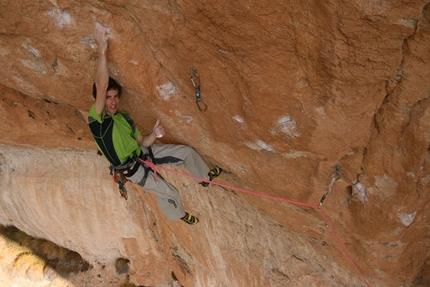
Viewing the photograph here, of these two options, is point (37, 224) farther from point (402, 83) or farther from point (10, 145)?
point (402, 83)

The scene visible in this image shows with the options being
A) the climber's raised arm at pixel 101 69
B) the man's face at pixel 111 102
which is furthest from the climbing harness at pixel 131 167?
the climber's raised arm at pixel 101 69

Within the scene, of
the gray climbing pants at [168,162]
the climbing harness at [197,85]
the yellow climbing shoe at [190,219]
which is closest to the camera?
the climbing harness at [197,85]

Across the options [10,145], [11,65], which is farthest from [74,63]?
[10,145]

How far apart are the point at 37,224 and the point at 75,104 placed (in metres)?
4.08

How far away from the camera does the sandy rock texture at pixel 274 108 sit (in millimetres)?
2828

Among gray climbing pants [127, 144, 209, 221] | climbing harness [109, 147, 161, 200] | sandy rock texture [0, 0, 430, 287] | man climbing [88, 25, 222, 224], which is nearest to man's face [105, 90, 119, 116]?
man climbing [88, 25, 222, 224]

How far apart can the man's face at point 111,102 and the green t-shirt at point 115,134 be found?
64 mm

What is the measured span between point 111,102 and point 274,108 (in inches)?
61.5

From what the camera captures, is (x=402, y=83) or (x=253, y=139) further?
(x=253, y=139)

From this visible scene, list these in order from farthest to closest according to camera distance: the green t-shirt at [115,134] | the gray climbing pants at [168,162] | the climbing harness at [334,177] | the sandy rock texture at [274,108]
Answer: the gray climbing pants at [168,162]
the green t-shirt at [115,134]
the climbing harness at [334,177]
the sandy rock texture at [274,108]

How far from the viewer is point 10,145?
Result: 604 centimetres

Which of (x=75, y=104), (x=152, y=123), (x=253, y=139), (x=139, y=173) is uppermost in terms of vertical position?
(x=253, y=139)

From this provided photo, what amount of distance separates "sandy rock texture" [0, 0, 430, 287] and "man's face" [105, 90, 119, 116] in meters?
0.14

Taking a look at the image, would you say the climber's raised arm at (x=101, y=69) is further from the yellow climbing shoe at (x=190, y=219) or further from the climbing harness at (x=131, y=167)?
the yellow climbing shoe at (x=190, y=219)
